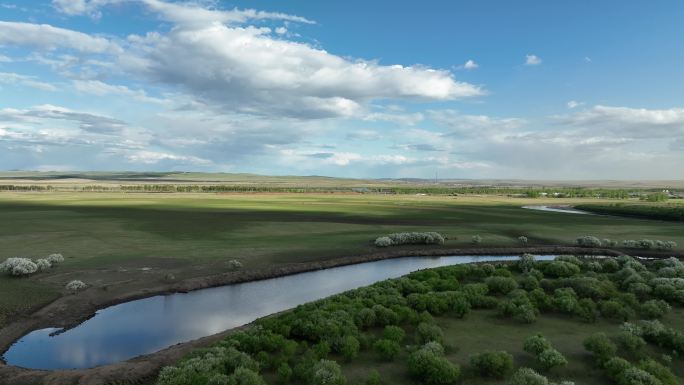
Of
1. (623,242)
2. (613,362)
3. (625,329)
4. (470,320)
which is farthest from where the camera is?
(623,242)

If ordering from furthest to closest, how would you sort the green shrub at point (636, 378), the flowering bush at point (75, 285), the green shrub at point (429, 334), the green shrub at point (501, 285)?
1. the flowering bush at point (75, 285)
2. the green shrub at point (501, 285)
3. the green shrub at point (429, 334)
4. the green shrub at point (636, 378)

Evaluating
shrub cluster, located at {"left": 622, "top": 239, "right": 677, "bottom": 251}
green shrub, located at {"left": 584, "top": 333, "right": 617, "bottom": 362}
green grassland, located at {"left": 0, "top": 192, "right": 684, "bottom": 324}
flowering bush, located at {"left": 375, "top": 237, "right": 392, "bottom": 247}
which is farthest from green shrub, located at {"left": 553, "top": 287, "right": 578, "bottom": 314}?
shrub cluster, located at {"left": 622, "top": 239, "right": 677, "bottom": 251}

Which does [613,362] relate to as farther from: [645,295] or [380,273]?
[380,273]

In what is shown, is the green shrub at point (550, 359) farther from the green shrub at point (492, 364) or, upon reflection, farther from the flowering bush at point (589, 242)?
the flowering bush at point (589, 242)

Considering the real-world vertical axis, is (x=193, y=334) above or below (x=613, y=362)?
below

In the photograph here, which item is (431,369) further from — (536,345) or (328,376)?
(536,345)

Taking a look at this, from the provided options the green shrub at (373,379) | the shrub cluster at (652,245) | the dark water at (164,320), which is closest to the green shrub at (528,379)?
the green shrub at (373,379)

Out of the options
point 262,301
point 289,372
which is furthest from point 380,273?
point 289,372
